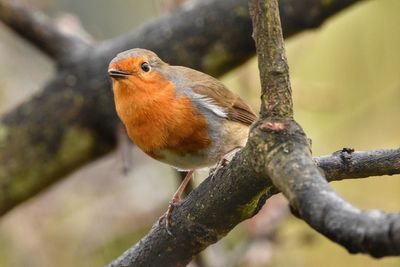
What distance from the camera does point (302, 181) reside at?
69.3 inches

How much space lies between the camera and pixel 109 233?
226 inches

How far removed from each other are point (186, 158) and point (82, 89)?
4.80ft

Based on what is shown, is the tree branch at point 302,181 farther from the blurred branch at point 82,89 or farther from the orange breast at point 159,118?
the blurred branch at point 82,89

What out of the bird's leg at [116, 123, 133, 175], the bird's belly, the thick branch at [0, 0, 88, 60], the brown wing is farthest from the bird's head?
the thick branch at [0, 0, 88, 60]

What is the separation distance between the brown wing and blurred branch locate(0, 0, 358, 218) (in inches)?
23.9

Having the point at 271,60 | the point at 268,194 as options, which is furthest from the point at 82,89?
the point at 271,60

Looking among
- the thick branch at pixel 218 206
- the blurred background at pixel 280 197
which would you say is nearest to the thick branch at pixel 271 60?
the thick branch at pixel 218 206

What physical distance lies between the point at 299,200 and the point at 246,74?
12.9ft

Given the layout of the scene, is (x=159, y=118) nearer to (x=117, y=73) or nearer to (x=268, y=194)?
(x=117, y=73)

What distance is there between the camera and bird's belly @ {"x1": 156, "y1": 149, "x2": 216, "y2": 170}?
11.2 ft

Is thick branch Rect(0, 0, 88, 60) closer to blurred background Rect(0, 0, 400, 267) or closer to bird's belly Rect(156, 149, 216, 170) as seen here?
blurred background Rect(0, 0, 400, 267)

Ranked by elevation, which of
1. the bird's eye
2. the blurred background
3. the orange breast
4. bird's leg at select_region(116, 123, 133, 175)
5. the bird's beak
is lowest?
the blurred background

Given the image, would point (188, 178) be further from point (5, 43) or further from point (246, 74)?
point (5, 43)

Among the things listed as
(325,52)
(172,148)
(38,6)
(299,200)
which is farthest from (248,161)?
(38,6)
